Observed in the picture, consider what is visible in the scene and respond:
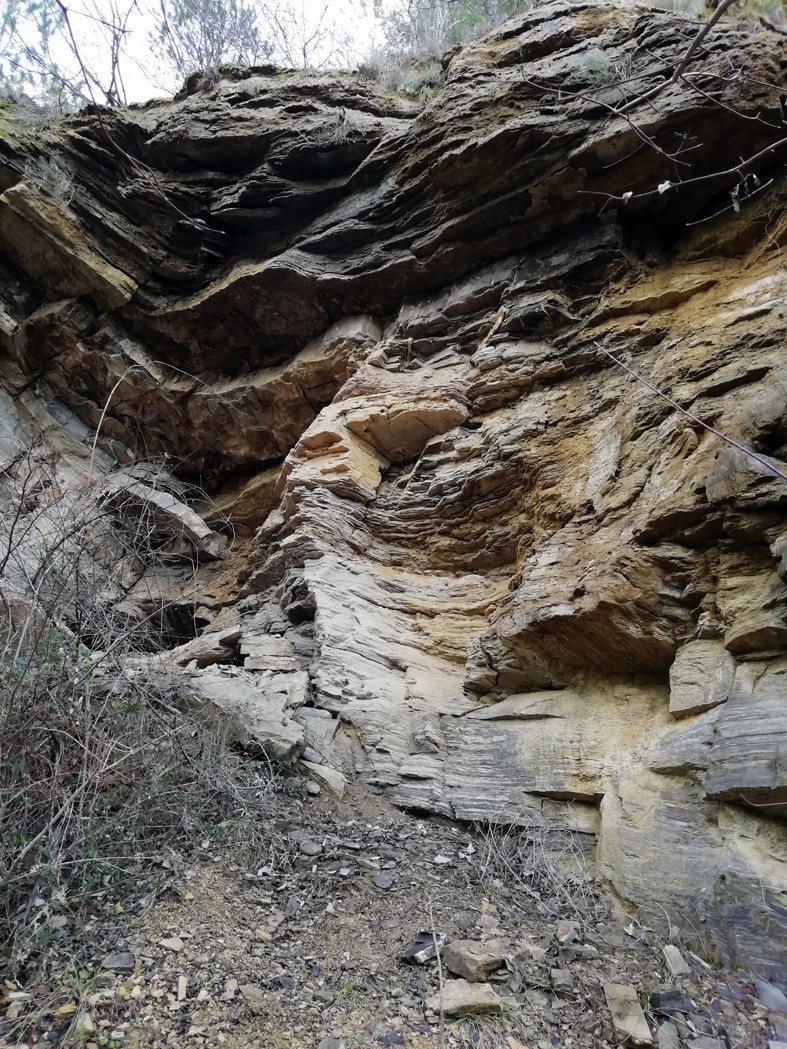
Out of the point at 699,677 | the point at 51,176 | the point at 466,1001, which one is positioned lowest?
the point at 466,1001

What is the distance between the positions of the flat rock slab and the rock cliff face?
1052mm

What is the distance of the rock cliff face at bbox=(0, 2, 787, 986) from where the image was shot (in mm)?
3562

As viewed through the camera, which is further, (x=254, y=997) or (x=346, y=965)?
(x=346, y=965)

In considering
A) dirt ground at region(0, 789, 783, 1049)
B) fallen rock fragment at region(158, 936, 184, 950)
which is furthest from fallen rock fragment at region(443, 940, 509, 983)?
fallen rock fragment at region(158, 936, 184, 950)

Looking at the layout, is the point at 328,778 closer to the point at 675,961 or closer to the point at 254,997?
the point at 254,997

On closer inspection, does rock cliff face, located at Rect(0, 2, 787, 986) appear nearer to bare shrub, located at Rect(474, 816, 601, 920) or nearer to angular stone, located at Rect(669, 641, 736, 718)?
angular stone, located at Rect(669, 641, 736, 718)

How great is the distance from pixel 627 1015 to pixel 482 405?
5.42 metres

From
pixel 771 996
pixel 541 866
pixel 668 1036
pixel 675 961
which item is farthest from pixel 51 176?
pixel 771 996

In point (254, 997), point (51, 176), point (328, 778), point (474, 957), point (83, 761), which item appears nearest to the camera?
point (254, 997)

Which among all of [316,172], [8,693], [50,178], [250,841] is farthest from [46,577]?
[50,178]

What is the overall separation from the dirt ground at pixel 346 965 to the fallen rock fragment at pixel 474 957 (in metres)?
0.04

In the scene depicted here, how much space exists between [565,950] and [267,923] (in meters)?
1.35

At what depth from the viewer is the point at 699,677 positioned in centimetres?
351

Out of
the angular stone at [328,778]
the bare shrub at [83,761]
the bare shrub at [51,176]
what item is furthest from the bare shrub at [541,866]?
the bare shrub at [51,176]
